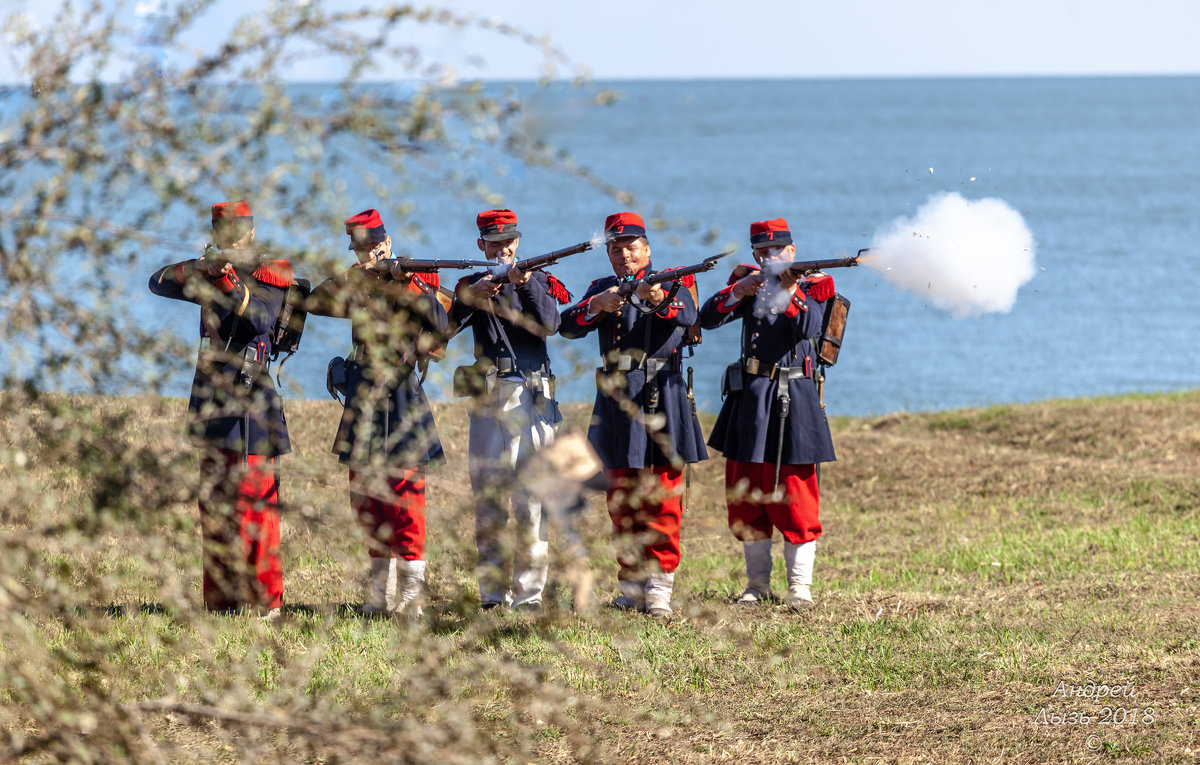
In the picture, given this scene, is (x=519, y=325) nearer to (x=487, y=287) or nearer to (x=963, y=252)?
(x=487, y=287)

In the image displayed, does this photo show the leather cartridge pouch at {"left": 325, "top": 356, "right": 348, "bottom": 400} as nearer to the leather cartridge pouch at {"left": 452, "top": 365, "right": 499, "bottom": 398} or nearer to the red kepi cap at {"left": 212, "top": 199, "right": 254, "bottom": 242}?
the leather cartridge pouch at {"left": 452, "top": 365, "right": 499, "bottom": 398}

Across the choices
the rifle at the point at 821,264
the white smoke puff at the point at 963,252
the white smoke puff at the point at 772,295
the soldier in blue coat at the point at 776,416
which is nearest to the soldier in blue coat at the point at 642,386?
the soldier in blue coat at the point at 776,416

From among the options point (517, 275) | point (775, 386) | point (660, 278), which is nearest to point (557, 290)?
point (517, 275)

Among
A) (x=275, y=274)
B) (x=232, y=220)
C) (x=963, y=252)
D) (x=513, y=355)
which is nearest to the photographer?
(x=232, y=220)

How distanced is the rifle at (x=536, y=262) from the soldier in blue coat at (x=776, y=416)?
101 cm

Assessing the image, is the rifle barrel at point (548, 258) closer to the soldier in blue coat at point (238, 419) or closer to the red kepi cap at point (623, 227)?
the red kepi cap at point (623, 227)

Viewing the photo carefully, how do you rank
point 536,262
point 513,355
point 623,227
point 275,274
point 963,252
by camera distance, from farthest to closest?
point 513,355 → point 623,227 → point 536,262 → point 963,252 → point 275,274

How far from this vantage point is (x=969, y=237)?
20.5 ft

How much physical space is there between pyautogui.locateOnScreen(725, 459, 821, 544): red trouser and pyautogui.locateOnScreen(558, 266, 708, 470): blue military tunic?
321mm

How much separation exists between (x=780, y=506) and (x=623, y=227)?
1.79 m

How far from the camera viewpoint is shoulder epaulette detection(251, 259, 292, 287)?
3.45 meters

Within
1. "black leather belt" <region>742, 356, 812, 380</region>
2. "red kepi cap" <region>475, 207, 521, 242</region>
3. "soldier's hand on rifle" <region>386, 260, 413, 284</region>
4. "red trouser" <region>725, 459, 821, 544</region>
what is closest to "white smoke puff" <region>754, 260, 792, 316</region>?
"black leather belt" <region>742, 356, 812, 380</region>

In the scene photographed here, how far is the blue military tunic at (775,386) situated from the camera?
758 centimetres

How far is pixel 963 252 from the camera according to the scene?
6242mm
